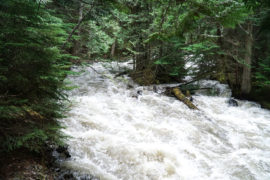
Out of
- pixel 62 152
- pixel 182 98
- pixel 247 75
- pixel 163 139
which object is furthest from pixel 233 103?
pixel 62 152

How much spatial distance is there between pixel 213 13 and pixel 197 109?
6279 millimetres

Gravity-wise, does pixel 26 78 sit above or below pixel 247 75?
above

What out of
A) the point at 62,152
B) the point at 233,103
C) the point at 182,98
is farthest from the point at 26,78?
the point at 233,103

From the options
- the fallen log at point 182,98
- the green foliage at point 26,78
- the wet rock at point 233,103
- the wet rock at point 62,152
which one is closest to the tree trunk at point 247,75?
the wet rock at point 233,103

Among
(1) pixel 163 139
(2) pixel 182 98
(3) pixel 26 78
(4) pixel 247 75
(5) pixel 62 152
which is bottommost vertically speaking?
(1) pixel 163 139

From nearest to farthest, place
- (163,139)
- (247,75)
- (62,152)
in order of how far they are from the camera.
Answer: (62,152), (163,139), (247,75)

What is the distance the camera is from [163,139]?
5.04 metres

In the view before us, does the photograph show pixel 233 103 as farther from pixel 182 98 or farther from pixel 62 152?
pixel 62 152

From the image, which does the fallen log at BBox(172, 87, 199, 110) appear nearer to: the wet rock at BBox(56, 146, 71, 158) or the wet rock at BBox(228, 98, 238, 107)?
the wet rock at BBox(228, 98, 238, 107)

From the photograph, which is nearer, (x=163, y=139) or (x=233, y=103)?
(x=163, y=139)

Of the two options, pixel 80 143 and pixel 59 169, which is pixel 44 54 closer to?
pixel 59 169

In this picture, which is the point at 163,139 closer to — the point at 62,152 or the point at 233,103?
the point at 62,152

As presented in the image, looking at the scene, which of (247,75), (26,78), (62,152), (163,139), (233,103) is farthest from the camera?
(247,75)

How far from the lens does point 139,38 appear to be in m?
10.3
